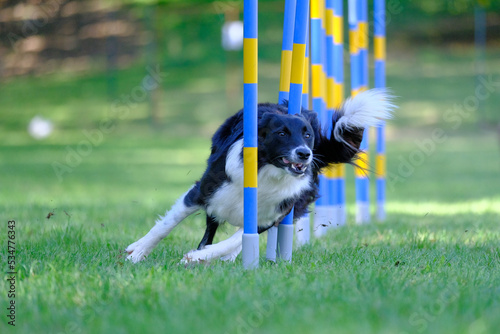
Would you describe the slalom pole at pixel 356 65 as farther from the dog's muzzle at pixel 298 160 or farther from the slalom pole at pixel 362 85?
the dog's muzzle at pixel 298 160

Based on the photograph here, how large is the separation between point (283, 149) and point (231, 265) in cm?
77

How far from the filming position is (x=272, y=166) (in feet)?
14.2

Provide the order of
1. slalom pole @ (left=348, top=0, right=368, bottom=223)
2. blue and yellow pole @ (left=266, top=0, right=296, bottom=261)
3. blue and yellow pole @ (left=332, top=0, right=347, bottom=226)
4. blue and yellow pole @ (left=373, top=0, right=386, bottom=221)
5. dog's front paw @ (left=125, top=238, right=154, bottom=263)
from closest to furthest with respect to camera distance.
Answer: blue and yellow pole @ (left=266, top=0, right=296, bottom=261) → dog's front paw @ (left=125, top=238, right=154, bottom=263) → blue and yellow pole @ (left=332, top=0, right=347, bottom=226) → slalom pole @ (left=348, top=0, right=368, bottom=223) → blue and yellow pole @ (left=373, top=0, right=386, bottom=221)

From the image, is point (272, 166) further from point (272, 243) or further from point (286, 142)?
point (272, 243)

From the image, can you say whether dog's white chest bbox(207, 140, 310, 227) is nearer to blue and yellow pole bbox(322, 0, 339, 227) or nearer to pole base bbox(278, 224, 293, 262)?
pole base bbox(278, 224, 293, 262)

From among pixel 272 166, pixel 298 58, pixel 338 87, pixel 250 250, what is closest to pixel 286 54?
pixel 298 58

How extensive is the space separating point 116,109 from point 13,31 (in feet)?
17.6

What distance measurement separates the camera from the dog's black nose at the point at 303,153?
4105 mm

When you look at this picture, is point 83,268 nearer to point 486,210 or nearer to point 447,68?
point 486,210

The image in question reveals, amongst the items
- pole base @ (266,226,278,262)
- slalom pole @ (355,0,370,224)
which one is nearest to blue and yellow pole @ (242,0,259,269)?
pole base @ (266,226,278,262)

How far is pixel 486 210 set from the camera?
794cm

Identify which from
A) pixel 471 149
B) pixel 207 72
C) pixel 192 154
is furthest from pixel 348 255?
pixel 207 72

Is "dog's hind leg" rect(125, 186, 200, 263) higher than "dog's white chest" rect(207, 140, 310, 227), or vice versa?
"dog's white chest" rect(207, 140, 310, 227)

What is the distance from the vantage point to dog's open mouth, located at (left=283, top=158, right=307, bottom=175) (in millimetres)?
4175
